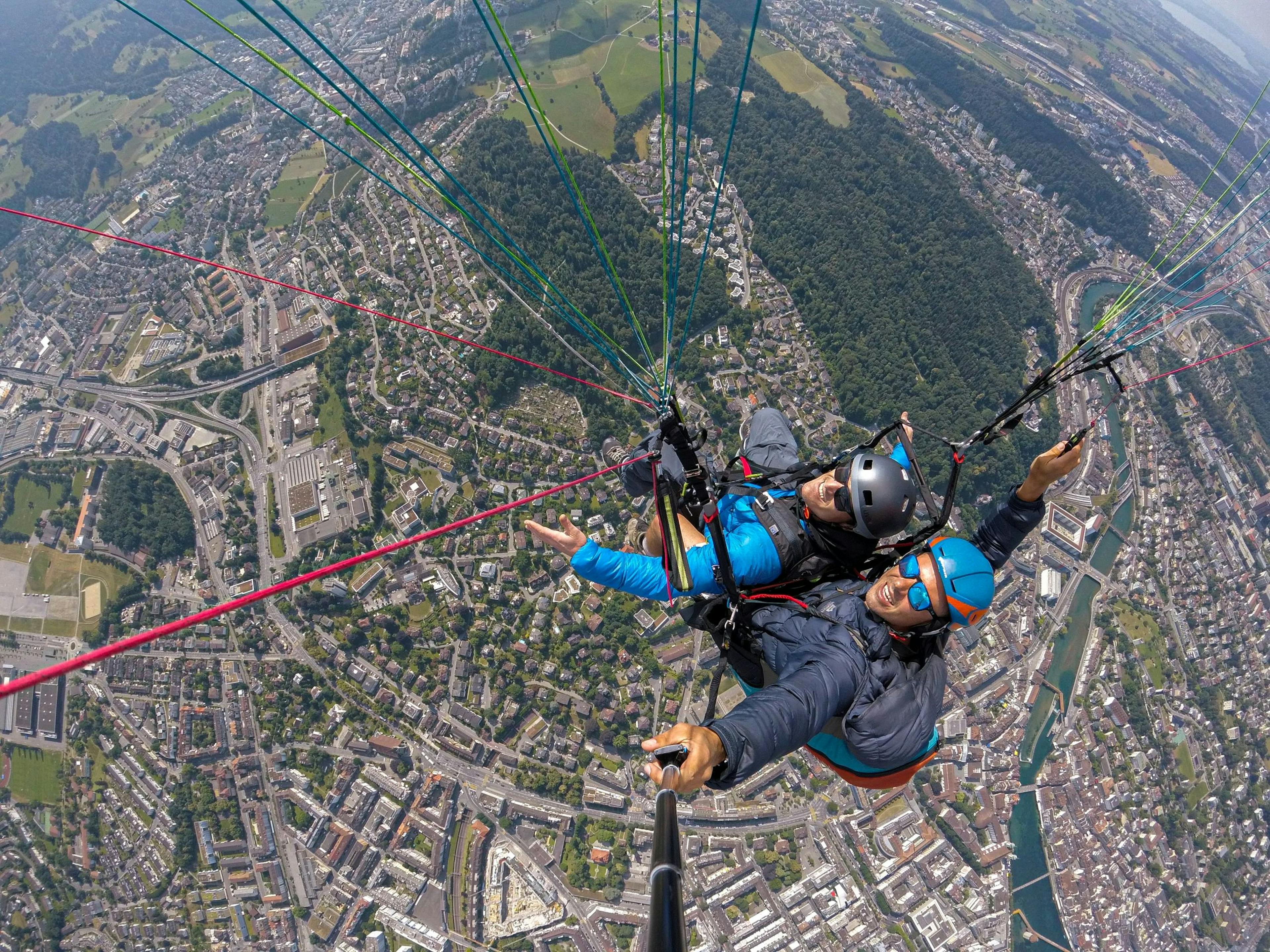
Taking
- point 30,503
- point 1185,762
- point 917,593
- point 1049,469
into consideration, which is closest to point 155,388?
point 30,503

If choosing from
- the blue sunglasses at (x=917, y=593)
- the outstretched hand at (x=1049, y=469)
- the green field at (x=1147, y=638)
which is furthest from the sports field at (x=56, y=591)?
the green field at (x=1147, y=638)

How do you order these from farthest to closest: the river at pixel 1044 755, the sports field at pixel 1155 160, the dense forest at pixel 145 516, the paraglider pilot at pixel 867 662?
the sports field at pixel 1155 160 < the dense forest at pixel 145 516 < the river at pixel 1044 755 < the paraglider pilot at pixel 867 662

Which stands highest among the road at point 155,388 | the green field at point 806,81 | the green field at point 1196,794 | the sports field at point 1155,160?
the green field at point 806,81

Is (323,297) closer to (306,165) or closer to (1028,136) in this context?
(306,165)

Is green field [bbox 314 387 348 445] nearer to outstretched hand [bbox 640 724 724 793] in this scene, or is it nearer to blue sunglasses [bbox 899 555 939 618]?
blue sunglasses [bbox 899 555 939 618]

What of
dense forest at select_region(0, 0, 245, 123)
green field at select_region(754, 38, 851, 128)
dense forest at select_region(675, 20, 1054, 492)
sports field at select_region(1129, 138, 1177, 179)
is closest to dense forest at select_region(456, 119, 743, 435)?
dense forest at select_region(675, 20, 1054, 492)

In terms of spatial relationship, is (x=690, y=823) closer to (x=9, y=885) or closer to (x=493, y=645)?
(x=493, y=645)

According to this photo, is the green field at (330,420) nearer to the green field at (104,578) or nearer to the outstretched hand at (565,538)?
the green field at (104,578)
